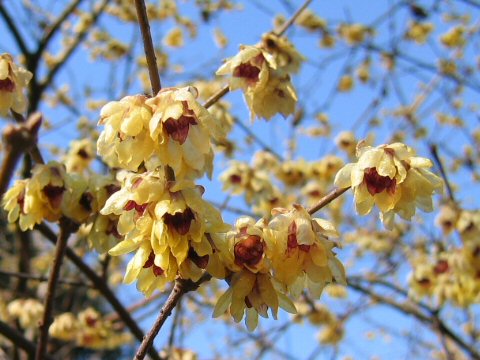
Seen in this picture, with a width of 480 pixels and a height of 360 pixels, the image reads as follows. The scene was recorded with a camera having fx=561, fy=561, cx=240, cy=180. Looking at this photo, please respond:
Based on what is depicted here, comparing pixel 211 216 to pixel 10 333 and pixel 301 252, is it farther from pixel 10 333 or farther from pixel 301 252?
pixel 10 333

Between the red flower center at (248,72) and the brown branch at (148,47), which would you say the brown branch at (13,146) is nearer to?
the brown branch at (148,47)

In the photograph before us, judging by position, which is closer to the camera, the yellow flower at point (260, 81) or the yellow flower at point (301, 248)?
the yellow flower at point (301, 248)

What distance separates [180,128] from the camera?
1.31 metres

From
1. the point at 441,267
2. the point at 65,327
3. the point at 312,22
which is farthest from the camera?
the point at 312,22

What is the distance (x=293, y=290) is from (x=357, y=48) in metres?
4.92

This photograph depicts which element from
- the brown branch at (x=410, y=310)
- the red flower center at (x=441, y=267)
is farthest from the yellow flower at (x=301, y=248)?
the brown branch at (x=410, y=310)

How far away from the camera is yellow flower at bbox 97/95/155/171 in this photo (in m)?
1.29

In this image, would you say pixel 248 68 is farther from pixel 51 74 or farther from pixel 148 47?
pixel 51 74

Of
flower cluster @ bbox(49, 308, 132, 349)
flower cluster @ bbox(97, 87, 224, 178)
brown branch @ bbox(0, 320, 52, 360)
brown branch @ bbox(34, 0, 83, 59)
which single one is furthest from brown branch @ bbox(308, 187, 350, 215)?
brown branch @ bbox(34, 0, 83, 59)

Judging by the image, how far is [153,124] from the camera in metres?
1.26

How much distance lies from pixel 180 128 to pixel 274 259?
14.8 inches

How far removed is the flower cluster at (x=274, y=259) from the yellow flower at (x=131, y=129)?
281 mm

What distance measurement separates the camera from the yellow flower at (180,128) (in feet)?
4.20

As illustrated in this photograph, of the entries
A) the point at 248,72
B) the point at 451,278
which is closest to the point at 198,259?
the point at 248,72
